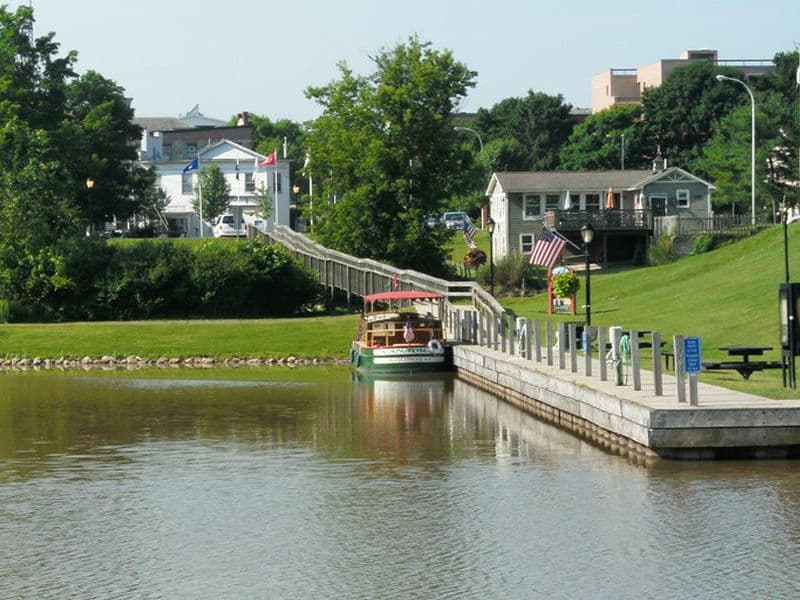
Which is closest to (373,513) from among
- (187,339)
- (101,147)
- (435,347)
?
(435,347)

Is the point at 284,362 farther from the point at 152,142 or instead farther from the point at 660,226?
the point at 152,142

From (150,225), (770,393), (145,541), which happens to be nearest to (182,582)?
(145,541)

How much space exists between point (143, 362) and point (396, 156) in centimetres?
2487

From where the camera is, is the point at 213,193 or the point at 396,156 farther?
the point at 213,193

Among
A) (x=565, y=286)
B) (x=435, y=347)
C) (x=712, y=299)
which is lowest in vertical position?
(x=435, y=347)

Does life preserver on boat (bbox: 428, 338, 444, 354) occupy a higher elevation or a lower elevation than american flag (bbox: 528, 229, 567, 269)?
lower

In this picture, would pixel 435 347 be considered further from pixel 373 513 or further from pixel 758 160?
pixel 758 160

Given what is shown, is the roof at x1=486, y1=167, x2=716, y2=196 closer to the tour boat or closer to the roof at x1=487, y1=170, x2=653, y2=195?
the roof at x1=487, y1=170, x2=653, y2=195

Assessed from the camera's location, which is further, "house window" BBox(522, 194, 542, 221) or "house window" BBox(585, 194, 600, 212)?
"house window" BBox(585, 194, 600, 212)

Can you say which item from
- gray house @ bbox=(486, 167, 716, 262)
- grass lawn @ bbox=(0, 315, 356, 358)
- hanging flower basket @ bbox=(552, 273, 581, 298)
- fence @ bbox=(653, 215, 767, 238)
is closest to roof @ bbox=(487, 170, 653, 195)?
gray house @ bbox=(486, 167, 716, 262)

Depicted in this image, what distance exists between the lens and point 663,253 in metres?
78.2

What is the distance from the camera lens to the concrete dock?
26.2 meters

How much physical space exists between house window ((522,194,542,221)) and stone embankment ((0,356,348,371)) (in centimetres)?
3942

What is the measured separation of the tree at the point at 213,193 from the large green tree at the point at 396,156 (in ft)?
150
